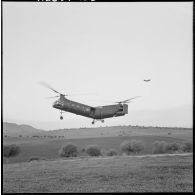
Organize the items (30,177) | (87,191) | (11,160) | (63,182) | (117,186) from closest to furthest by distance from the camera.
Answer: (87,191), (117,186), (63,182), (30,177), (11,160)

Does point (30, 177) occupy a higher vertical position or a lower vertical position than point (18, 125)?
lower

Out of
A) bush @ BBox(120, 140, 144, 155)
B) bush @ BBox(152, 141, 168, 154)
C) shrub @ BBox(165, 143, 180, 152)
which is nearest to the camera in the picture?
bush @ BBox(120, 140, 144, 155)

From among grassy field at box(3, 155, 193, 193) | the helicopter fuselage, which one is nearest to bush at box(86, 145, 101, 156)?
grassy field at box(3, 155, 193, 193)

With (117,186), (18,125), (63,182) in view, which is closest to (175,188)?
(117,186)

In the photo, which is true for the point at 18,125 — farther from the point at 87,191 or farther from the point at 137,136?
the point at 137,136

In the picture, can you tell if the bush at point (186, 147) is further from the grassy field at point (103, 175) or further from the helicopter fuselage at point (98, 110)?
the helicopter fuselage at point (98, 110)

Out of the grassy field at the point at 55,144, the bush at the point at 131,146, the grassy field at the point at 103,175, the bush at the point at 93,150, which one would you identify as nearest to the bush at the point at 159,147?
the grassy field at the point at 55,144

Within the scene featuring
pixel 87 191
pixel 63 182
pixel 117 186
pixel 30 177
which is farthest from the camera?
pixel 30 177

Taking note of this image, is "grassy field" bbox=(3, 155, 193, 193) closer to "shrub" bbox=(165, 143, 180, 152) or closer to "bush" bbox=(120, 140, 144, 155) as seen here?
"shrub" bbox=(165, 143, 180, 152)
